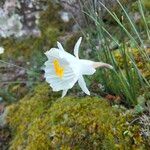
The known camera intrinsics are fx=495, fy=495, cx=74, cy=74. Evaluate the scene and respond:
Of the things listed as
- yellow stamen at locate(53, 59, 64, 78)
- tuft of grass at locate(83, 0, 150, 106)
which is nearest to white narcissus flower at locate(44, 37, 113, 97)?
yellow stamen at locate(53, 59, 64, 78)

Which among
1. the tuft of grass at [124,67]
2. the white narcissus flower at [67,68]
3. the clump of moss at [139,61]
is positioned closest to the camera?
the white narcissus flower at [67,68]

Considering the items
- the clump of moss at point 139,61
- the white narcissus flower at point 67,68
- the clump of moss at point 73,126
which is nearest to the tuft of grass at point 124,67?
the clump of moss at point 139,61

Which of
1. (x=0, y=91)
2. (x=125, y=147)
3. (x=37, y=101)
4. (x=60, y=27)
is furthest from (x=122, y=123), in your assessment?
(x=60, y=27)

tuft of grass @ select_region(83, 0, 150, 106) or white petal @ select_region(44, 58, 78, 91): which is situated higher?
white petal @ select_region(44, 58, 78, 91)

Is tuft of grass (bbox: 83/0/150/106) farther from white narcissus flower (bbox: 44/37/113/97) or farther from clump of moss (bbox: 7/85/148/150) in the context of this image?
white narcissus flower (bbox: 44/37/113/97)

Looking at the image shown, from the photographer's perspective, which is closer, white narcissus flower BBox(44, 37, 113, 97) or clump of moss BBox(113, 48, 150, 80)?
white narcissus flower BBox(44, 37, 113, 97)

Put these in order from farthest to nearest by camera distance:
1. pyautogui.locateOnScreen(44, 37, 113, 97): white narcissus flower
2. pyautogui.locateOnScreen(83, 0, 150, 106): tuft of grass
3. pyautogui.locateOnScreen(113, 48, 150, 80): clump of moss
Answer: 1. pyautogui.locateOnScreen(113, 48, 150, 80): clump of moss
2. pyautogui.locateOnScreen(83, 0, 150, 106): tuft of grass
3. pyautogui.locateOnScreen(44, 37, 113, 97): white narcissus flower

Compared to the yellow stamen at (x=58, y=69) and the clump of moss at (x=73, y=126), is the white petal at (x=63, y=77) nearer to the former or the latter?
the yellow stamen at (x=58, y=69)

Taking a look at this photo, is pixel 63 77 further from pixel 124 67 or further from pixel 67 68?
pixel 124 67
